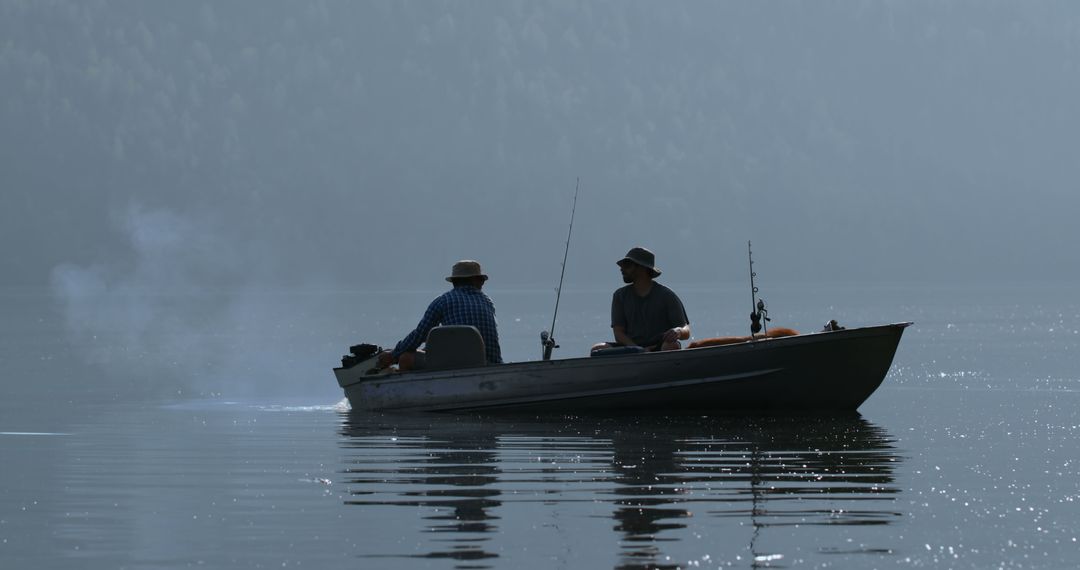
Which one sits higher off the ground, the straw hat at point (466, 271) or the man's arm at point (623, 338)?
the straw hat at point (466, 271)

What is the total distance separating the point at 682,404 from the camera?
63.0 feet

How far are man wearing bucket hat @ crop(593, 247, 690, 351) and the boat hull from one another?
310 millimetres

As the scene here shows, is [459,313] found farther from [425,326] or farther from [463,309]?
[425,326]

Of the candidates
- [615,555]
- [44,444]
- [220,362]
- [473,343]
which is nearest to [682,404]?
[473,343]

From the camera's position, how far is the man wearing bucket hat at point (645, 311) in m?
18.9

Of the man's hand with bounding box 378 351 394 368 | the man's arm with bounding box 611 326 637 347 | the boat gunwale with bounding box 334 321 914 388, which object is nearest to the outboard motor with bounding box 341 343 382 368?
the man's hand with bounding box 378 351 394 368

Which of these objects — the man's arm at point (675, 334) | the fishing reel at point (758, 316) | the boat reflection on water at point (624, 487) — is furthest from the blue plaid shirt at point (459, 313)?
the fishing reel at point (758, 316)

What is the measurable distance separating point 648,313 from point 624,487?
19.9 feet

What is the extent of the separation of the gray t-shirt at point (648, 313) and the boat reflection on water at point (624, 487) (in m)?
0.92

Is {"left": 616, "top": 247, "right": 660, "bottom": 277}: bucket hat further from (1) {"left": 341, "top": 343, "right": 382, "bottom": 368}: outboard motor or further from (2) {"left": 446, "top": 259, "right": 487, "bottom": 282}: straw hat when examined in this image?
(1) {"left": 341, "top": 343, "right": 382, "bottom": 368}: outboard motor

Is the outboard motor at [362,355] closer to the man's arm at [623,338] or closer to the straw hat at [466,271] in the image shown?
the straw hat at [466,271]

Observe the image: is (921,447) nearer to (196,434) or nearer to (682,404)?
(682,404)

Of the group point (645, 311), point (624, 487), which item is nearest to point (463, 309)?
point (645, 311)

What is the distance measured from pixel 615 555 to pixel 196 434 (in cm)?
986
